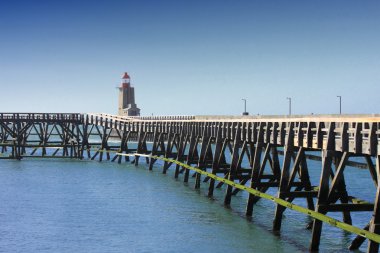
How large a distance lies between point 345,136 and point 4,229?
1461 cm

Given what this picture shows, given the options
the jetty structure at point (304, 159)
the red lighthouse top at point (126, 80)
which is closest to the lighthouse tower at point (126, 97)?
the red lighthouse top at point (126, 80)

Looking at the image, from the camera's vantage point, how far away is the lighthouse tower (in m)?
134

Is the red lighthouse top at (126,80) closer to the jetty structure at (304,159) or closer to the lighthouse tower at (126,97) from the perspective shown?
the lighthouse tower at (126,97)

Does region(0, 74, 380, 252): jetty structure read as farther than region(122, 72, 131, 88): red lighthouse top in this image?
No

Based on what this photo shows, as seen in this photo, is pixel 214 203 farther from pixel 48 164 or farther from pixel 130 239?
pixel 48 164

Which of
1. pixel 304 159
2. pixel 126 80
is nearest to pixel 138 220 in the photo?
pixel 304 159

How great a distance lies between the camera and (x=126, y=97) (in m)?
137

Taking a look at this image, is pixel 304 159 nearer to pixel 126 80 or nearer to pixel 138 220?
pixel 138 220

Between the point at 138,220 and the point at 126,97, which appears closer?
the point at 138,220

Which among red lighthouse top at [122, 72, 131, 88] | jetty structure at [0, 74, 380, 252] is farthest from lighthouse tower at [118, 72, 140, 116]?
jetty structure at [0, 74, 380, 252]

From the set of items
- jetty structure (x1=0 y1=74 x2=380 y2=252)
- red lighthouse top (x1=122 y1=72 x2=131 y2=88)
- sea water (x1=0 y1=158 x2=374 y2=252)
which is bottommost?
sea water (x1=0 y1=158 x2=374 y2=252)

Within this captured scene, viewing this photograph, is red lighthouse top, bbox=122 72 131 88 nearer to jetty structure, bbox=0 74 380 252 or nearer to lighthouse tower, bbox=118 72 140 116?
lighthouse tower, bbox=118 72 140 116

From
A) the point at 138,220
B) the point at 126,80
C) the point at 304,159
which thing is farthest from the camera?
the point at 126,80

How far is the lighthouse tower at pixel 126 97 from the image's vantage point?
134425mm
